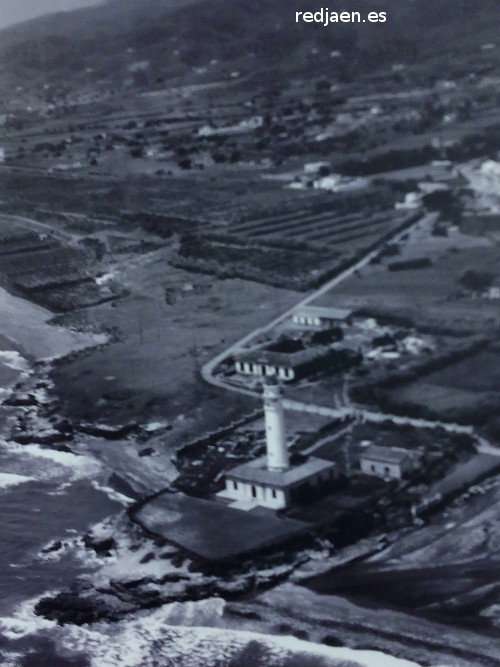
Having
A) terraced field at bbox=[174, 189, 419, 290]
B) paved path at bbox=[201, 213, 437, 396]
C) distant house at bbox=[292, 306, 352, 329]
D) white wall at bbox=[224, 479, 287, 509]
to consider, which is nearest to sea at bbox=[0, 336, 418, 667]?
white wall at bbox=[224, 479, 287, 509]

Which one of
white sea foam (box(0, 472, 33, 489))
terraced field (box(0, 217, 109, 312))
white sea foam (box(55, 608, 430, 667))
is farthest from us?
terraced field (box(0, 217, 109, 312))

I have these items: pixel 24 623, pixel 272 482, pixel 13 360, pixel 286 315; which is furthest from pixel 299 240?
pixel 24 623

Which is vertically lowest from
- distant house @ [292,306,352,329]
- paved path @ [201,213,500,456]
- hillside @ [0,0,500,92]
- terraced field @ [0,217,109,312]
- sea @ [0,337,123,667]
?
sea @ [0,337,123,667]

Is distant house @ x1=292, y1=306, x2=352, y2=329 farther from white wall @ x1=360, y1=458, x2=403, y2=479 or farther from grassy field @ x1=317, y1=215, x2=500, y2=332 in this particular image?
white wall @ x1=360, y1=458, x2=403, y2=479

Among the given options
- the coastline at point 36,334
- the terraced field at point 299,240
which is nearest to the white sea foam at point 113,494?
the coastline at point 36,334

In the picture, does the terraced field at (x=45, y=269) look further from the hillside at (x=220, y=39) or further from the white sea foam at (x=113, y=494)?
the white sea foam at (x=113, y=494)

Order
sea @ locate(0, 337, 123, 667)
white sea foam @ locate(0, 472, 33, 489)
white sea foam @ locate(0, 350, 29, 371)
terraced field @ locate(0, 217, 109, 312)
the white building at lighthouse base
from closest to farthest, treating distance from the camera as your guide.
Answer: sea @ locate(0, 337, 123, 667) < the white building at lighthouse base < white sea foam @ locate(0, 472, 33, 489) < white sea foam @ locate(0, 350, 29, 371) < terraced field @ locate(0, 217, 109, 312)

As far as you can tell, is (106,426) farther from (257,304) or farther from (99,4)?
(99,4)
